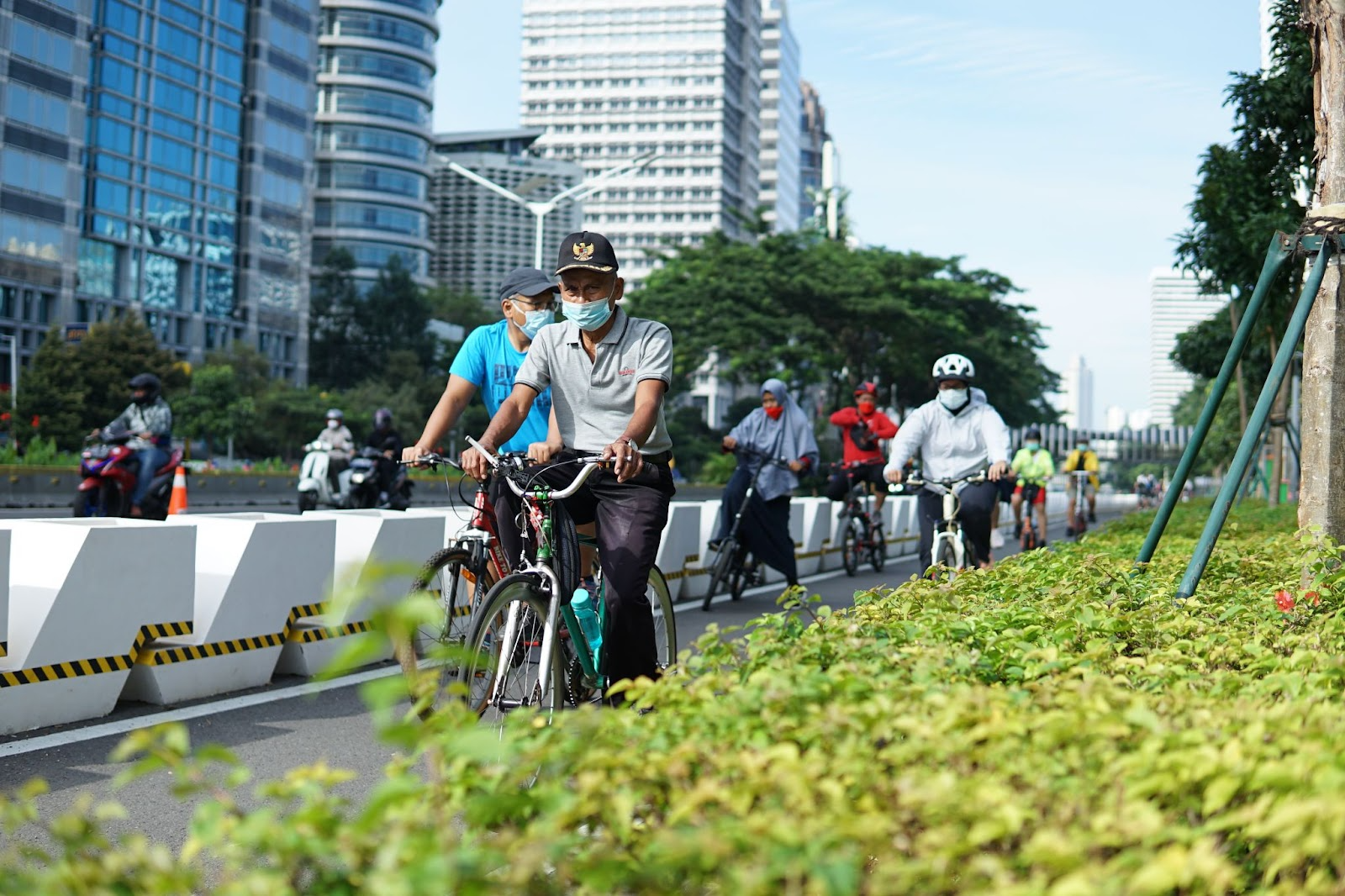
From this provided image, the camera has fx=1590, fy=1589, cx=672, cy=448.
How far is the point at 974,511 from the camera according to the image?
957 cm

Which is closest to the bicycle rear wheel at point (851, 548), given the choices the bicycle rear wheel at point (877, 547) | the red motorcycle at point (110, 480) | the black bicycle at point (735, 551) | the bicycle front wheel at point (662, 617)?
the bicycle rear wheel at point (877, 547)

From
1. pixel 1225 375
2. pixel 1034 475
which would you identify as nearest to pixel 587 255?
pixel 1225 375

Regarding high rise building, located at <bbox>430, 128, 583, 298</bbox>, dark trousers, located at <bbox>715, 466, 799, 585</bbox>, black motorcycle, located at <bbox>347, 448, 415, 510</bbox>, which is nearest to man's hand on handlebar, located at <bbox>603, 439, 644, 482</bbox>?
dark trousers, located at <bbox>715, 466, 799, 585</bbox>

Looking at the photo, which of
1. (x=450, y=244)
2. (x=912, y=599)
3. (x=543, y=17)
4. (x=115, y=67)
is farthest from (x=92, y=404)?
(x=543, y=17)

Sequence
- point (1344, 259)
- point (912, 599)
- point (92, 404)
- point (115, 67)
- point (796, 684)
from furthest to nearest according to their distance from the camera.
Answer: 1. point (115, 67)
2. point (92, 404)
3. point (1344, 259)
4. point (912, 599)
5. point (796, 684)

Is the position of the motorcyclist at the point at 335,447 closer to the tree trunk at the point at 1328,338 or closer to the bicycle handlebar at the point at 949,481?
the bicycle handlebar at the point at 949,481

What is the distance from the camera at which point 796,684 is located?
301cm

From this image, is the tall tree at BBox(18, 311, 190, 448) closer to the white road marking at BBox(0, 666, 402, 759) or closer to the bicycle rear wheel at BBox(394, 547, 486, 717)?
the white road marking at BBox(0, 666, 402, 759)

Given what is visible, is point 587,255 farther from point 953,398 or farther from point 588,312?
point 953,398

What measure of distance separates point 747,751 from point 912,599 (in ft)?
9.59

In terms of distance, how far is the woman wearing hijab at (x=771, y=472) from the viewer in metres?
12.3

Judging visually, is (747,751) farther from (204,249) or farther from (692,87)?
(692,87)

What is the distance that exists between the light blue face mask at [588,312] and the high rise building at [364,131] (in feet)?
369

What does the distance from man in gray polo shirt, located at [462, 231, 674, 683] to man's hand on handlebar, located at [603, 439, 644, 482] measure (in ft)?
0.60
